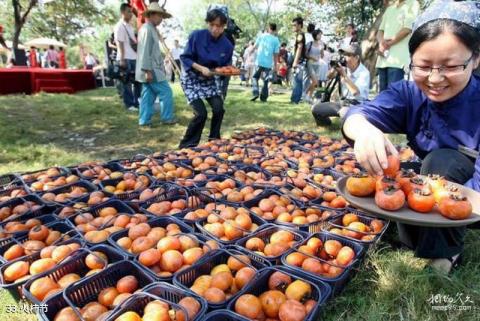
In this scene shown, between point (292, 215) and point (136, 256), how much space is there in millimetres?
1033

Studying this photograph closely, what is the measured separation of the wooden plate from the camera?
139 cm

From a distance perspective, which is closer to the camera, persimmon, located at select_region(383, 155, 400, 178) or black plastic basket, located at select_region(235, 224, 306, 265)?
persimmon, located at select_region(383, 155, 400, 178)

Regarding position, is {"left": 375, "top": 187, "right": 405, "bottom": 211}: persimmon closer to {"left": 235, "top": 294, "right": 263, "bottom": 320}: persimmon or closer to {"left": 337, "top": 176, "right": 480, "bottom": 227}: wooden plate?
{"left": 337, "top": 176, "right": 480, "bottom": 227}: wooden plate

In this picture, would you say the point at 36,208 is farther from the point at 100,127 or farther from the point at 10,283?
the point at 100,127

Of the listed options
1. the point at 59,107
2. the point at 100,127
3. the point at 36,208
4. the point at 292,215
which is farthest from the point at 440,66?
the point at 59,107

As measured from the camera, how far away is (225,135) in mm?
5703

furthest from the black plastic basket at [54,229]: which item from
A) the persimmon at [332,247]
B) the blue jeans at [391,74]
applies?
the blue jeans at [391,74]

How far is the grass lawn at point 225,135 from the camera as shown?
1.78 meters

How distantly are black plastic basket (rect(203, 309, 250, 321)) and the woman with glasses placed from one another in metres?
0.83

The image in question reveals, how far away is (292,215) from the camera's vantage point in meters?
2.40

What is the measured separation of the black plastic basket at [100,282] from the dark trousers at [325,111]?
4.50 m

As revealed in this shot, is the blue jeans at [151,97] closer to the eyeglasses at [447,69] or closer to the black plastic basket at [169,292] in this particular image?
the black plastic basket at [169,292]

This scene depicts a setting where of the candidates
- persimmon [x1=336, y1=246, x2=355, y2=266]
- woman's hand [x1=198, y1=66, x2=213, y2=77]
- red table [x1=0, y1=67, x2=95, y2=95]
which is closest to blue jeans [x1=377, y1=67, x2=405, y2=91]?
woman's hand [x1=198, y1=66, x2=213, y2=77]

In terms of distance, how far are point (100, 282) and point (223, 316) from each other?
642 mm
